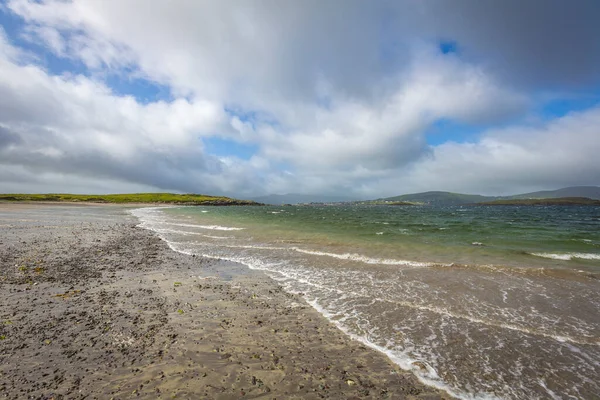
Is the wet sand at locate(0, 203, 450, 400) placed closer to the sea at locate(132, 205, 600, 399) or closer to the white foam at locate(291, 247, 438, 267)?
the sea at locate(132, 205, 600, 399)

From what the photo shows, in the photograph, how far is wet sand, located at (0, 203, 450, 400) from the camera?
675cm

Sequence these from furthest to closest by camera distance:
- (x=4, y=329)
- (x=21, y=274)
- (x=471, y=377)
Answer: (x=21, y=274)
(x=4, y=329)
(x=471, y=377)

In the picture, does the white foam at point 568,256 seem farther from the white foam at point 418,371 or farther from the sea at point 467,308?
the white foam at point 418,371

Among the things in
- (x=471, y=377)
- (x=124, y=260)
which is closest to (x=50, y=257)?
(x=124, y=260)

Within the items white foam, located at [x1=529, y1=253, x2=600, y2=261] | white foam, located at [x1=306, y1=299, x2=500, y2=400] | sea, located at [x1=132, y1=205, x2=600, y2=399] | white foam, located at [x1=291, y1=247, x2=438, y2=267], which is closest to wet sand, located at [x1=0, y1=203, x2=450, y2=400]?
white foam, located at [x1=306, y1=299, x2=500, y2=400]

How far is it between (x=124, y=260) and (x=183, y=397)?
17.3 m

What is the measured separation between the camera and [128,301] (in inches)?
485

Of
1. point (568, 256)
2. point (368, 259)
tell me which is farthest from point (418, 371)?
point (568, 256)

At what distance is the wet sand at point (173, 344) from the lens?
6750mm

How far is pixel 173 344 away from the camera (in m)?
8.75

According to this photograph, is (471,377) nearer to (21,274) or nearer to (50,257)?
(21,274)

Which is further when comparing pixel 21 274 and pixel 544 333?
pixel 21 274

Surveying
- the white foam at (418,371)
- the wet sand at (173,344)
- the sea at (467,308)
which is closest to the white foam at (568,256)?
the sea at (467,308)

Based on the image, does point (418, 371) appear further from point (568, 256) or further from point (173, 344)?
point (568, 256)
